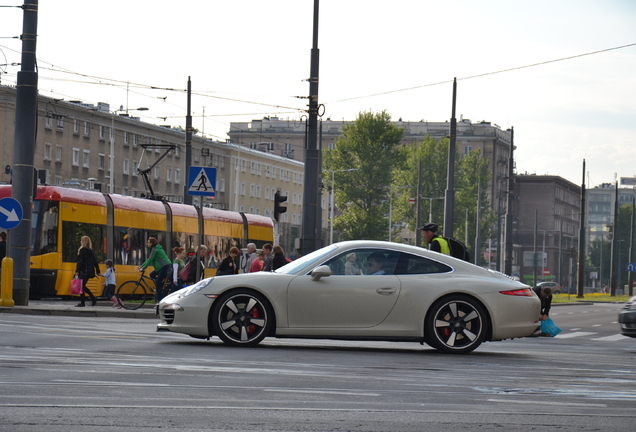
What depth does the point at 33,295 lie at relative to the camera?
98.9 feet

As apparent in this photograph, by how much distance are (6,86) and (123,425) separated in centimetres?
7236

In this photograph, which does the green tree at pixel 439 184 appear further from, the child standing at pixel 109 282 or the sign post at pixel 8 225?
the sign post at pixel 8 225

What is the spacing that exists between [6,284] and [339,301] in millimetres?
11712

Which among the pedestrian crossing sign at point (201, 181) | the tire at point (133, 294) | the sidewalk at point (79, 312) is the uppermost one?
the pedestrian crossing sign at point (201, 181)

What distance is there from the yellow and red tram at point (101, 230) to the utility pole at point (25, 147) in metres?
4.17

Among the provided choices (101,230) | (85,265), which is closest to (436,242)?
(85,265)

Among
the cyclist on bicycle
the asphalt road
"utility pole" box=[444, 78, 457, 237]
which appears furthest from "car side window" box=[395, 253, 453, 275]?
"utility pole" box=[444, 78, 457, 237]

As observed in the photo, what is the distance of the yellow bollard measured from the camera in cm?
2245

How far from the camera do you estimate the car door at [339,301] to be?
41.6 ft

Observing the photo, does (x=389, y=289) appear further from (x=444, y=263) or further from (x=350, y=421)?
(x=350, y=421)

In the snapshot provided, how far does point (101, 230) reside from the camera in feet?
107

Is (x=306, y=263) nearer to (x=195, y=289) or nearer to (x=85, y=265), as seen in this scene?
(x=195, y=289)

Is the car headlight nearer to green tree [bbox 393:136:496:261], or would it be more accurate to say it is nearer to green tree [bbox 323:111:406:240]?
green tree [bbox 323:111:406:240]

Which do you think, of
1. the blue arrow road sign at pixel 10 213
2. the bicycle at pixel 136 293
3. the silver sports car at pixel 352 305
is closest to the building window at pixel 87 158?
the bicycle at pixel 136 293
